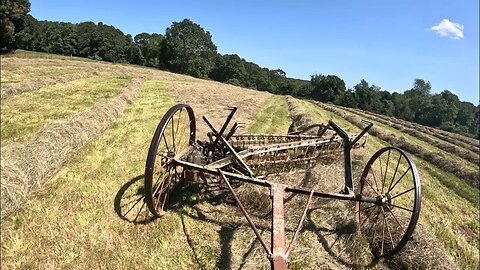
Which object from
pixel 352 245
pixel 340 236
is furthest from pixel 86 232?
pixel 352 245

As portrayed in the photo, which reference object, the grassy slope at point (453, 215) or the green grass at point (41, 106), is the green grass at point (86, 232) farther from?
the grassy slope at point (453, 215)

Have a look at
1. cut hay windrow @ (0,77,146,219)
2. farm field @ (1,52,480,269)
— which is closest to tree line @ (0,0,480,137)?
cut hay windrow @ (0,77,146,219)

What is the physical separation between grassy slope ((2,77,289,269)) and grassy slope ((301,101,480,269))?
504cm

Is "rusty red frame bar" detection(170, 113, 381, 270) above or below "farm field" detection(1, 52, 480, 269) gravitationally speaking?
above

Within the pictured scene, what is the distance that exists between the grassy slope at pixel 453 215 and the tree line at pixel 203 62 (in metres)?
60.0

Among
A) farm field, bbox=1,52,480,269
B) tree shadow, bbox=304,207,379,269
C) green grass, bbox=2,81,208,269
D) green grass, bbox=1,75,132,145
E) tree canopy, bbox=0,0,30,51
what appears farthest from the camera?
tree canopy, bbox=0,0,30,51

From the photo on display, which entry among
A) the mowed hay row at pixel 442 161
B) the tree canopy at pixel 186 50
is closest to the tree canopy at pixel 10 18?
the tree canopy at pixel 186 50

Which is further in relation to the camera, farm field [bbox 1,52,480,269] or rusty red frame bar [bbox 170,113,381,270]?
farm field [bbox 1,52,480,269]

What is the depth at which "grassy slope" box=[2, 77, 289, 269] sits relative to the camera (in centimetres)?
507

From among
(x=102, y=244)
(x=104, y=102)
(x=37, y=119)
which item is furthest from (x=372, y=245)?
(x=104, y=102)

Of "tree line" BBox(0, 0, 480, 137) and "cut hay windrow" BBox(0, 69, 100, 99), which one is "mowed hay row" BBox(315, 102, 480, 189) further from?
"tree line" BBox(0, 0, 480, 137)

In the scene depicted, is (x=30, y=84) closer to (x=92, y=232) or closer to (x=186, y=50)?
(x=92, y=232)

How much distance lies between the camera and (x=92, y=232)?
5.68 meters

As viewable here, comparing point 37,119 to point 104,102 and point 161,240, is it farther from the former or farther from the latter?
point 161,240
